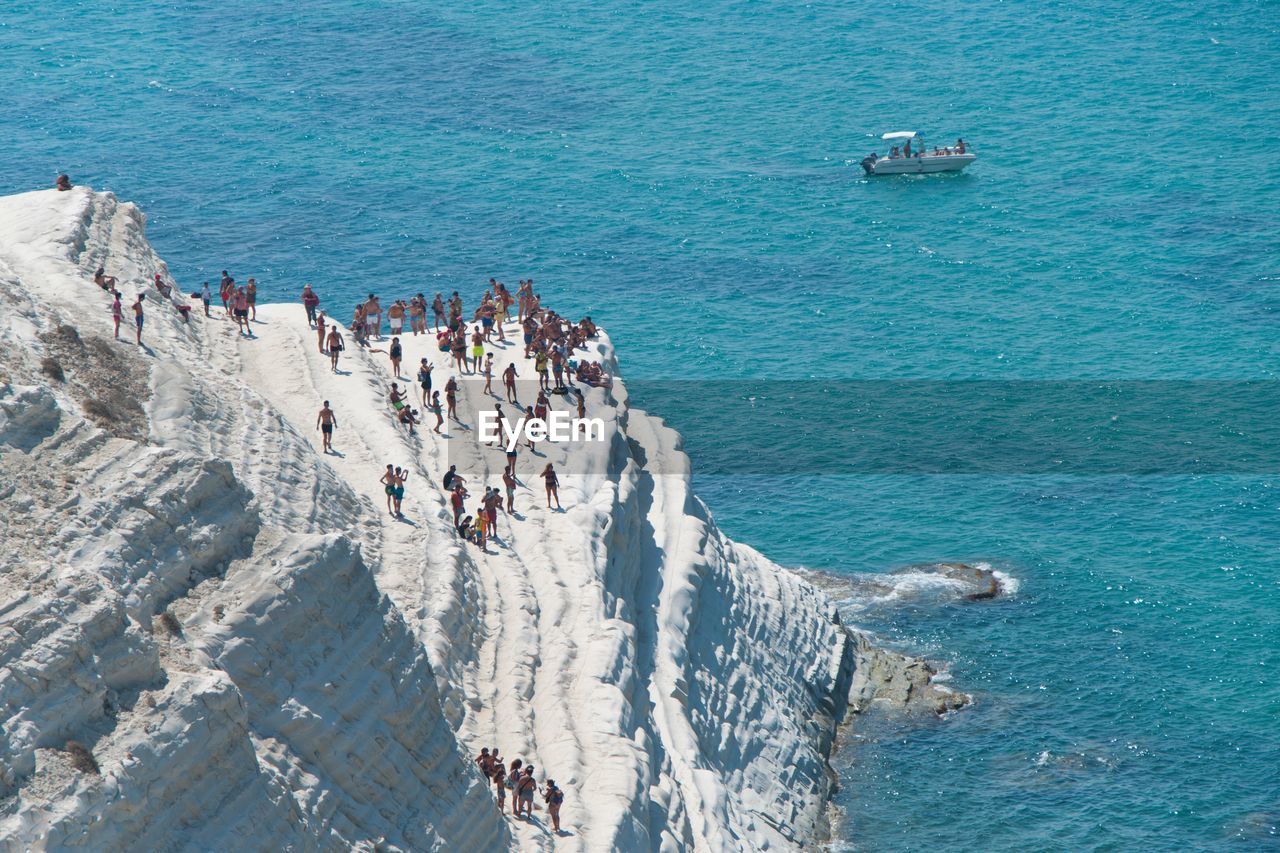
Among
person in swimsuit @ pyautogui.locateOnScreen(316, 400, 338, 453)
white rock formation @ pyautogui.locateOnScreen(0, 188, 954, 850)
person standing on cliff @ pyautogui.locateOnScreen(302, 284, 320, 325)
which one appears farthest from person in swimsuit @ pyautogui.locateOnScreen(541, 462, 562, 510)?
person standing on cliff @ pyautogui.locateOnScreen(302, 284, 320, 325)

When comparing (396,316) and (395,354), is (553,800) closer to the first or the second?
(395,354)

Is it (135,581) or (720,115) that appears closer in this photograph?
(135,581)

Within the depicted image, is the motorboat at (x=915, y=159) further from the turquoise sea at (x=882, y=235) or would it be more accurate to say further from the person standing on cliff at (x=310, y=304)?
the person standing on cliff at (x=310, y=304)

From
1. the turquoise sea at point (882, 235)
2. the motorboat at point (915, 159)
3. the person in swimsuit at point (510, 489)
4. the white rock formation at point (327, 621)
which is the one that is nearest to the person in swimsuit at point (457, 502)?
the white rock formation at point (327, 621)

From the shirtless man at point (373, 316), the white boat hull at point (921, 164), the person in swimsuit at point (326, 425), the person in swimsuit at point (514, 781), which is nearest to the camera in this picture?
the person in swimsuit at point (514, 781)

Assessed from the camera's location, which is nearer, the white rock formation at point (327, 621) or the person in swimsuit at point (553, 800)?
the white rock formation at point (327, 621)

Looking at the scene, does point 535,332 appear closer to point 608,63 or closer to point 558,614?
point 558,614

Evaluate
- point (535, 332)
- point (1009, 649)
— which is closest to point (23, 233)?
point (535, 332)
